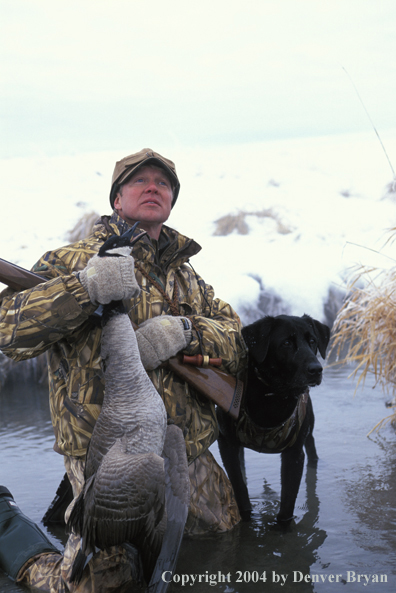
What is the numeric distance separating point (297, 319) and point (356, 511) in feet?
4.64

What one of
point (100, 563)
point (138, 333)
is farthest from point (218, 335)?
point (100, 563)

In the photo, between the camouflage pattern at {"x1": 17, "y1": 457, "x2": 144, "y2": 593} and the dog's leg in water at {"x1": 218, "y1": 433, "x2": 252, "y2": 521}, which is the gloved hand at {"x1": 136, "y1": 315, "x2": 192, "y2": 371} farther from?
the dog's leg in water at {"x1": 218, "y1": 433, "x2": 252, "y2": 521}

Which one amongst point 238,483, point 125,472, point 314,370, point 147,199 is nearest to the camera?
point 125,472

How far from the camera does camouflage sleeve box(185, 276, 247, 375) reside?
3.27 metres

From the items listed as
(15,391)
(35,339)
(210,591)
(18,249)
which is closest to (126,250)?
(35,339)

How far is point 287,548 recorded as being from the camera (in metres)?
3.21

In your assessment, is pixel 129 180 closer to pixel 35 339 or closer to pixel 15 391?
pixel 35 339

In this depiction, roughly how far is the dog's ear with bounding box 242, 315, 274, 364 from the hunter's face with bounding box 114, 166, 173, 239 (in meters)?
0.93

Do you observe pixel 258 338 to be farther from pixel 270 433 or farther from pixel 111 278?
pixel 111 278

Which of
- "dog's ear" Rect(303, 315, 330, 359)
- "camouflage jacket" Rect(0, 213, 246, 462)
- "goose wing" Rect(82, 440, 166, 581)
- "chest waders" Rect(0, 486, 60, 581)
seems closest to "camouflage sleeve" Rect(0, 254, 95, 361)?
"camouflage jacket" Rect(0, 213, 246, 462)

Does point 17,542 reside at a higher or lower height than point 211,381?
lower

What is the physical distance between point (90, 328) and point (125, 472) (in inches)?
38.5

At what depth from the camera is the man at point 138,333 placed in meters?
2.74

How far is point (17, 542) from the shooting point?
120 inches
